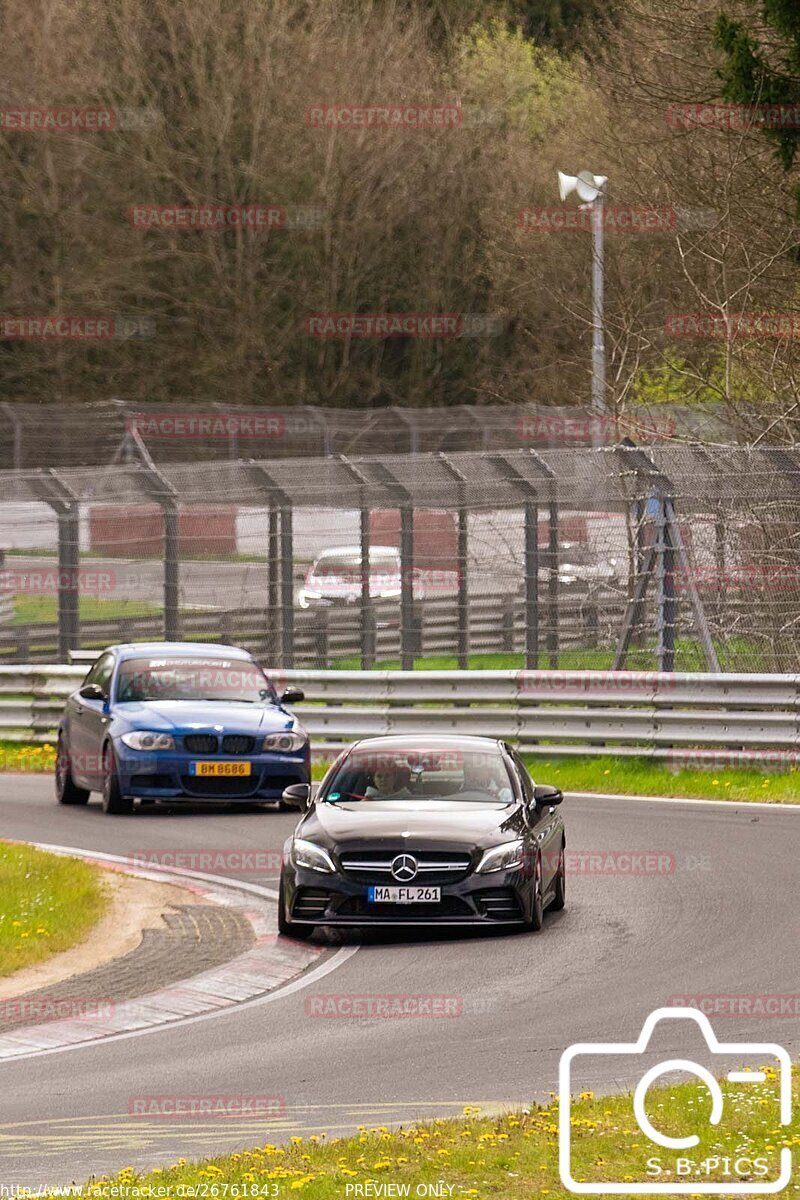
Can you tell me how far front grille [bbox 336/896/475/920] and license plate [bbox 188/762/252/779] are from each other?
20.0 ft

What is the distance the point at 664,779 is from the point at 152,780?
4.93 metres

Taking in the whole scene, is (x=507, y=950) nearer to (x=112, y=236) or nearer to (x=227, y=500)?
(x=227, y=500)

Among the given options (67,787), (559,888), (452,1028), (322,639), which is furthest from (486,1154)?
(322,639)

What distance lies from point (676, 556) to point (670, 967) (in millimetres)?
10920

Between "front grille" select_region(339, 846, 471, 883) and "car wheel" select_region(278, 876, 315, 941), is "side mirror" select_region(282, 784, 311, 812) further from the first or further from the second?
"front grille" select_region(339, 846, 471, 883)

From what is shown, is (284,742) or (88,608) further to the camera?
(88,608)

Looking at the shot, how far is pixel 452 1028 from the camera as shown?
33.7ft

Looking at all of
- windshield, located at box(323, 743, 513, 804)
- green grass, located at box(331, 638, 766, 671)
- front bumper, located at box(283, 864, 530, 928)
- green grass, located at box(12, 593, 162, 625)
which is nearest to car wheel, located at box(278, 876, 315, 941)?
front bumper, located at box(283, 864, 530, 928)

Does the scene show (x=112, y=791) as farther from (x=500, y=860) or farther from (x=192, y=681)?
(x=500, y=860)

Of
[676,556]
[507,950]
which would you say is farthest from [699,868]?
[676,556]

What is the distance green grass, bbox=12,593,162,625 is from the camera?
90.5 ft

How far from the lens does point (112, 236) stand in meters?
54.6

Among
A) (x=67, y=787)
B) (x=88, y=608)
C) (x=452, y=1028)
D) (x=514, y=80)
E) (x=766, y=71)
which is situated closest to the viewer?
(x=452, y=1028)

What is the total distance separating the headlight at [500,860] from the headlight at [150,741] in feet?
20.9
